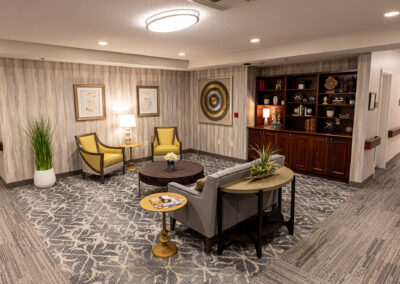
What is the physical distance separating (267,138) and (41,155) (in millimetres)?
4656

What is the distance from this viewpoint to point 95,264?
9.05 ft

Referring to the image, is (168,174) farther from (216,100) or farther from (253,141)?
(216,100)

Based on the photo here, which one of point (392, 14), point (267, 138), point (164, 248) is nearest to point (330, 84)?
point (267, 138)

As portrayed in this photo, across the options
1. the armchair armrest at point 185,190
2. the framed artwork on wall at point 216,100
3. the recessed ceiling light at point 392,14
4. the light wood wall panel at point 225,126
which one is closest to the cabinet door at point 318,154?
the light wood wall panel at point 225,126

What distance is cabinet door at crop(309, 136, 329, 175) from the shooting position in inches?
210

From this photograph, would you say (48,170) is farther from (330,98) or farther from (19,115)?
(330,98)

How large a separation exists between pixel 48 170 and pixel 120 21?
3.24 m

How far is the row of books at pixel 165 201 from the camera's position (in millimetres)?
2743

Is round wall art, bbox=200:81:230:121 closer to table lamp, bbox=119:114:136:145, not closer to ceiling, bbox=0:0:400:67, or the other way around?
ceiling, bbox=0:0:400:67

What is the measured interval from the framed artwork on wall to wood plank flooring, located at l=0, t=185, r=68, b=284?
4.78 metres

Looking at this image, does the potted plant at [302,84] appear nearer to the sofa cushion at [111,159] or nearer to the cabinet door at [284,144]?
the cabinet door at [284,144]

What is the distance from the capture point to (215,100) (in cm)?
716

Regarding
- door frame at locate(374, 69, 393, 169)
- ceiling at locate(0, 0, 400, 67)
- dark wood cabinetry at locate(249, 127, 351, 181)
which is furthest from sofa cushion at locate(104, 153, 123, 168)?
door frame at locate(374, 69, 393, 169)

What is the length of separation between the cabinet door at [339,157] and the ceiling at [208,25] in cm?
178
